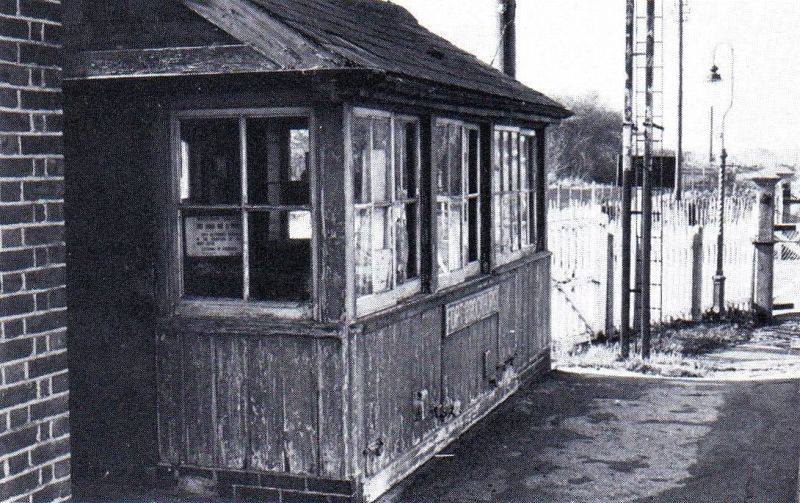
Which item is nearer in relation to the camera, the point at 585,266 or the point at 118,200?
the point at 118,200

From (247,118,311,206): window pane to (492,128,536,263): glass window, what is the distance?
2.36 metres

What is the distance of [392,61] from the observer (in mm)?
6621

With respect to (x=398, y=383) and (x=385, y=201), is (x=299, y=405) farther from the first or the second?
(x=385, y=201)

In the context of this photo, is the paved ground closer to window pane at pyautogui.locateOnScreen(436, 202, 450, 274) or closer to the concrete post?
window pane at pyautogui.locateOnScreen(436, 202, 450, 274)

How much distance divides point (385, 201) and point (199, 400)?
5.98 feet

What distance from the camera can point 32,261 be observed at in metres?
4.95

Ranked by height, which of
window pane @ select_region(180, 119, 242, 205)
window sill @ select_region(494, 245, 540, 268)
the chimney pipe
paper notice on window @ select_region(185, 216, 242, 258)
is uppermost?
the chimney pipe

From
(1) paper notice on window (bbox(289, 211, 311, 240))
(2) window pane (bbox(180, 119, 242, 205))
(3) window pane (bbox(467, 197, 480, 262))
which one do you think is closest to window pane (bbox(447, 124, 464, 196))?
(3) window pane (bbox(467, 197, 480, 262))

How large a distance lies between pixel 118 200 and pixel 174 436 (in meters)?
1.61

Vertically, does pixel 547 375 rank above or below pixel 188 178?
below

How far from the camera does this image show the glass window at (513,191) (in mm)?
9336

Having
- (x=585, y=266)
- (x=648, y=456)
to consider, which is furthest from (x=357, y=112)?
(x=585, y=266)

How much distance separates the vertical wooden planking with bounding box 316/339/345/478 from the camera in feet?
19.8

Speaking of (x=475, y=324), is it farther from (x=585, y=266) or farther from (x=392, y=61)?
(x=585, y=266)
